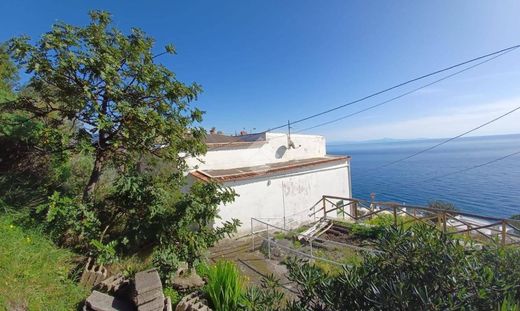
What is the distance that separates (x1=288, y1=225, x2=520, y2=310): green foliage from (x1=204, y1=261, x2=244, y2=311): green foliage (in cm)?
230

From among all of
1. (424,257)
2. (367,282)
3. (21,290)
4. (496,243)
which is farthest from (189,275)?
(496,243)

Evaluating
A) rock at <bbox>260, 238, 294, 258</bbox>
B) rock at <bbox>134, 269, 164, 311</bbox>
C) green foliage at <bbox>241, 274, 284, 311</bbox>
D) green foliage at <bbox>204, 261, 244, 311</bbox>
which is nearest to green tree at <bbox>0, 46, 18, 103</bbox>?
rock at <bbox>134, 269, 164, 311</bbox>

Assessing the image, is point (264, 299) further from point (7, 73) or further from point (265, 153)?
point (7, 73)

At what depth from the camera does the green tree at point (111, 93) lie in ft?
15.9

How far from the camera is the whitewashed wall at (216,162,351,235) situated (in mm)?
10078

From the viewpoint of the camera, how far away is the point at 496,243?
2301mm

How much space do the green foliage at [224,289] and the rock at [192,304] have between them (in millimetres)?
169

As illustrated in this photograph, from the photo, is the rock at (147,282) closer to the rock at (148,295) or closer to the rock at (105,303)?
the rock at (148,295)

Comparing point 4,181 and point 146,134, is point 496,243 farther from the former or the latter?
point 4,181

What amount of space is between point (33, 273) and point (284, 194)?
344 inches

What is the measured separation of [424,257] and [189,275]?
186 inches

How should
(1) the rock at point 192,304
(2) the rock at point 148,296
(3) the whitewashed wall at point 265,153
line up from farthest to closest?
(3) the whitewashed wall at point 265,153, (1) the rock at point 192,304, (2) the rock at point 148,296

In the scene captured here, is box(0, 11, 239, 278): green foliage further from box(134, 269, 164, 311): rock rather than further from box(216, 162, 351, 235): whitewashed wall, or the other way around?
box(216, 162, 351, 235): whitewashed wall

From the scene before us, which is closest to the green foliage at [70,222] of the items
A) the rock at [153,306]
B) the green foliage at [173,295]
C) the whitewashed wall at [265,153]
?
the green foliage at [173,295]
